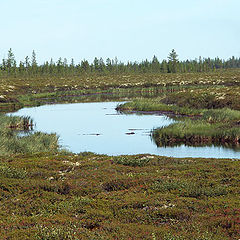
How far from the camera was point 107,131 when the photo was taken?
34.3 m

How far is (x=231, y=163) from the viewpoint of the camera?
16.0 metres

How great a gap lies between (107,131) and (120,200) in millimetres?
23333

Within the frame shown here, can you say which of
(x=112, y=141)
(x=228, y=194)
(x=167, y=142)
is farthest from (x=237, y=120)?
(x=228, y=194)

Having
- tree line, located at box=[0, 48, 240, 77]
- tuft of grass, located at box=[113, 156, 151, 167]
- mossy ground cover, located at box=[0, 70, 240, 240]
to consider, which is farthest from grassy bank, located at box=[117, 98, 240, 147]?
tree line, located at box=[0, 48, 240, 77]

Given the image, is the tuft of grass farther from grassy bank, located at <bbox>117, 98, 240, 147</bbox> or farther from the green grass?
the green grass

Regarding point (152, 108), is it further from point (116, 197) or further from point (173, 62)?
point (173, 62)

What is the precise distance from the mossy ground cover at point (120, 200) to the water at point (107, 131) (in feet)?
27.0

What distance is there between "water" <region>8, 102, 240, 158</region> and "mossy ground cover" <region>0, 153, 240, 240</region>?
8236mm

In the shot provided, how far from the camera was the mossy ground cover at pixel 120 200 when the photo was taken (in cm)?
841

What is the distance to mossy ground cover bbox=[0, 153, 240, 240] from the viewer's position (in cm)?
841

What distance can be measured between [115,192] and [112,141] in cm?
1733

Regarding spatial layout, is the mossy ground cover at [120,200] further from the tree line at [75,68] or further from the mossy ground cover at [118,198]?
the tree line at [75,68]

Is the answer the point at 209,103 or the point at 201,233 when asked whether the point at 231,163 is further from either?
the point at 209,103

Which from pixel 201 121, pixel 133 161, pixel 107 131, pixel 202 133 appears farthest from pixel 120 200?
pixel 107 131
